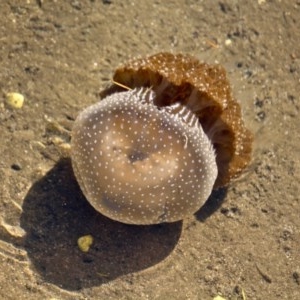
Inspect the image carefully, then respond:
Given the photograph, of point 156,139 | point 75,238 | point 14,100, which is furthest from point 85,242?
point 14,100

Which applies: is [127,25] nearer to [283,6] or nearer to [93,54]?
[93,54]

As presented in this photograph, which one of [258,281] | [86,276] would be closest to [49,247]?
[86,276]

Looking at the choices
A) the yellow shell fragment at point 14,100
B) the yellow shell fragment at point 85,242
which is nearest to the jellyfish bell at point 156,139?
the yellow shell fragment at point 85,242

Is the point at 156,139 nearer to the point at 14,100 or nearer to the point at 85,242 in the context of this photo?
the point at 85,242

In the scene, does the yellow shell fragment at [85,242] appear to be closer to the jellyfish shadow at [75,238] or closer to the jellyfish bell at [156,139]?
the jellyfish shadow at [75,238]

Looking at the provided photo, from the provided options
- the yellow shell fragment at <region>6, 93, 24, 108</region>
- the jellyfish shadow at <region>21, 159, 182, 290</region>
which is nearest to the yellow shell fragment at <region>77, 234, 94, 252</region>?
the jellyfish shadow at <region>21, 159, 182, 290</region>
